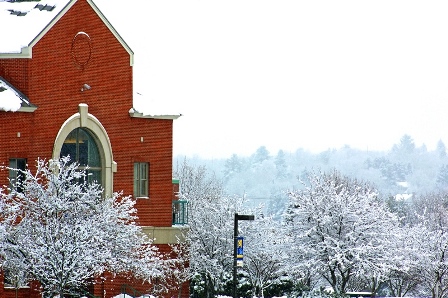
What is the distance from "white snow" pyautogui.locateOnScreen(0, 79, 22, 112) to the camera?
3700 centimetres

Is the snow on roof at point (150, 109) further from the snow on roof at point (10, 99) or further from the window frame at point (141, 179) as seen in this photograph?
the snow on roof at point (10, 99)

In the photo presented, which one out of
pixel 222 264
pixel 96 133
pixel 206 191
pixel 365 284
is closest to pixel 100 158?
pixel 96 133

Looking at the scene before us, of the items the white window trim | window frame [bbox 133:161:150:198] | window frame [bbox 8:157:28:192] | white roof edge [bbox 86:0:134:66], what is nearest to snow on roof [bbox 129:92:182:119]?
white roof edge [bbox 86:0:134:66]

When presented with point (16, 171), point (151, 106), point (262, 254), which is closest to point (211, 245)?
point (262, 254)

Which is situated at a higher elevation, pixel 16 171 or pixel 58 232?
pixel 16 171

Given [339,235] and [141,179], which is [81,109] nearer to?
[141,179]

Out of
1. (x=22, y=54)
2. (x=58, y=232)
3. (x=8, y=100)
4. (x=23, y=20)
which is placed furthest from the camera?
(x=23, y=20)

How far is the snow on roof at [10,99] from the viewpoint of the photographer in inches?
1458

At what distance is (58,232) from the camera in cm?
3278

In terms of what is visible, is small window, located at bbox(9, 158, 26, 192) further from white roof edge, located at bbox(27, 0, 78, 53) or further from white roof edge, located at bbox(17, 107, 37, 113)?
white roof edge, located at bbox(27, 0, 78, 53)

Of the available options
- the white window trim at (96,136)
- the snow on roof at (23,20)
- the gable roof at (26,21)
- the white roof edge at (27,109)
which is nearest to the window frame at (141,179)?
the white window trim at (96,136)

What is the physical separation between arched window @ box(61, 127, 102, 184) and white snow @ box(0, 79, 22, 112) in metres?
3.49

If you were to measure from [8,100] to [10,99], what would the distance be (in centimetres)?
14

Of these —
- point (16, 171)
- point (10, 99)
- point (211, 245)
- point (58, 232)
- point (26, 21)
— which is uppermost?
point (26, 21)
